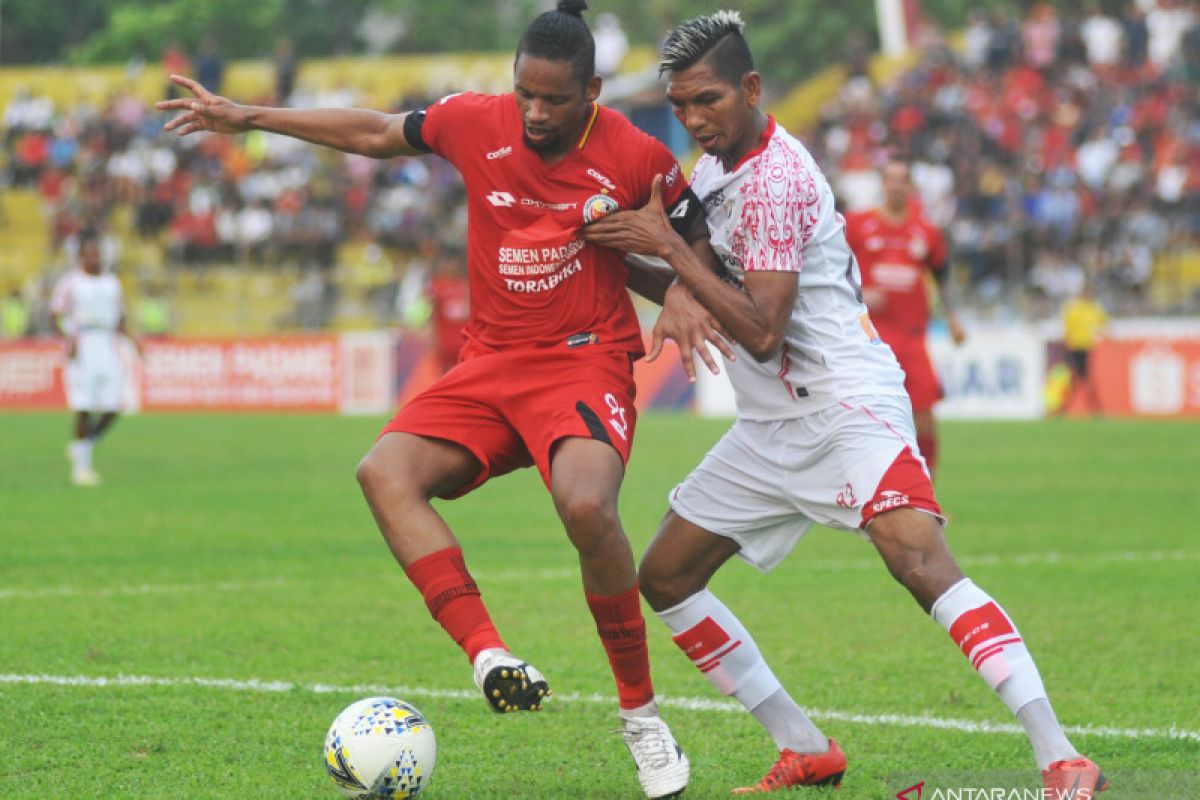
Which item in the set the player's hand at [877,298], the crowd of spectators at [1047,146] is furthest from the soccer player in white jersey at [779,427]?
the crowd of spectators at [1047,146]

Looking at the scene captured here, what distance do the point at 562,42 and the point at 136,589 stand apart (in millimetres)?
5424

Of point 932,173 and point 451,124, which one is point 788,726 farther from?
point 932,173

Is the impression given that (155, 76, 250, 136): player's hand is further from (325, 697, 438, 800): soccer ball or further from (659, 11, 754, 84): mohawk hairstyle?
(325, 697, 438, 800): soccer ball

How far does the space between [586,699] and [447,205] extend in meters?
28.6

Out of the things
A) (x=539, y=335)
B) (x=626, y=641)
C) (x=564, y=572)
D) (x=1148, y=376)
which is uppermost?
(x=539, y=335)

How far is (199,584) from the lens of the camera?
385 inches

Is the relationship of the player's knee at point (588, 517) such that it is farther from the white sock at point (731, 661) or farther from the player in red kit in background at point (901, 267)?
the player in red kit in background at point (901, 267)

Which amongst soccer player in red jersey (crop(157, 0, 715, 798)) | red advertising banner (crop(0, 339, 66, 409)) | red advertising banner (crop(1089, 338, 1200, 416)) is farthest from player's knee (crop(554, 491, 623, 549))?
red advertising banner (crop(0, 339, 66, 409))

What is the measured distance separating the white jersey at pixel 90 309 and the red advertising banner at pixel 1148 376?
14996 mm

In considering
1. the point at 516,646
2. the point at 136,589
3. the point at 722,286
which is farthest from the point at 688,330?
the point at 136,589

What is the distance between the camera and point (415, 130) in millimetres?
5598

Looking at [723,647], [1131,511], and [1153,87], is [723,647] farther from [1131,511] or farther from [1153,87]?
[1153,87]

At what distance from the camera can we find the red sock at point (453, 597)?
503 centimetres

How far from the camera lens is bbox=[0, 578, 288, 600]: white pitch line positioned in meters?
9.31
